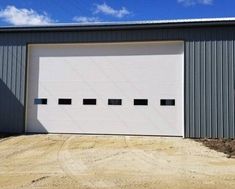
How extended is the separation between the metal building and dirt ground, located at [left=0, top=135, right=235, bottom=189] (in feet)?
4.75

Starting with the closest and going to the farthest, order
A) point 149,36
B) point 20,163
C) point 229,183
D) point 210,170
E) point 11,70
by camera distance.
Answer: point 229,183
point 210,170
point 20,163
point 149,36
point 11,70

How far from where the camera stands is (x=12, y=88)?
16.5 m

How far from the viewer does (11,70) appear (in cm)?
1661

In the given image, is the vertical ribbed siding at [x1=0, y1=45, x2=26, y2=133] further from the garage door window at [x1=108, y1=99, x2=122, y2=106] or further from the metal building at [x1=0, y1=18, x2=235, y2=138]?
the garage door window at [x1=108, y1=99, x2=122, y2=106]

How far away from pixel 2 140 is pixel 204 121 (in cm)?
814

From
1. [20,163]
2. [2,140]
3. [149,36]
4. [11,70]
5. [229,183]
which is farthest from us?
[11,70]

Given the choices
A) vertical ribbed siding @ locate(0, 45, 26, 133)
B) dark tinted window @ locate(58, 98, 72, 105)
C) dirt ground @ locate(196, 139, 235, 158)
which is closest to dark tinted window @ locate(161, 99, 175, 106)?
dirt ground @ locate(196, 139, 235, 158)

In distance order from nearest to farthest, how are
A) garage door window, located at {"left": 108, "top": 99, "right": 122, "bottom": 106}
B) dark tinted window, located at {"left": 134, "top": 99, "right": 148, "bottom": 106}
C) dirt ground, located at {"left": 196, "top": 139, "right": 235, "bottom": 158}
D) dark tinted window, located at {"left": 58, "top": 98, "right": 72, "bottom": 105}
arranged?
dirt ground, located at {"left": 196, "top": 139, "right": 235, "bottom": 158}, dark tinted window, located at {"left": 134, "top": 99, "right": 148, "bottom": 106}, garage door window, located at {"left": 108, "top": 99, "right": 122, "bottom": 106}, dark tinted window, located at {"left": 58, "top": 98, "right": 72, "bottom": 105}

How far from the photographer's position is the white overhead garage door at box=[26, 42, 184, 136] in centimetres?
1554

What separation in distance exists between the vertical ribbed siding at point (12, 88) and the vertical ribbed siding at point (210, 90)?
7.37 metres

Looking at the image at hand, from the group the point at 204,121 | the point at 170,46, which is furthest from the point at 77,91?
the point at 204,121

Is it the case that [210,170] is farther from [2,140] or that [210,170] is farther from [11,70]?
[11,70]

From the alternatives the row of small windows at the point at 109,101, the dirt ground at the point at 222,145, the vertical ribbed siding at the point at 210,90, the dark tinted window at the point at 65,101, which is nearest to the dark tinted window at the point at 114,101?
the row of small windows at the point at 109,101

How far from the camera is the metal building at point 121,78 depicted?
1496cm
